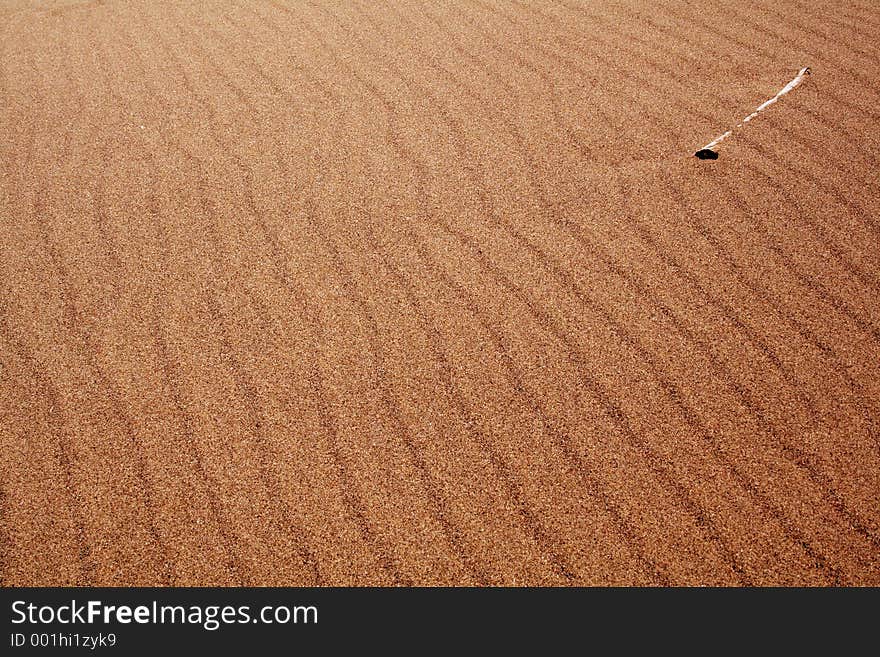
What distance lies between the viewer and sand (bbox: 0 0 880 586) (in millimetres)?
2027

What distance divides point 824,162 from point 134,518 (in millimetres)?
3329

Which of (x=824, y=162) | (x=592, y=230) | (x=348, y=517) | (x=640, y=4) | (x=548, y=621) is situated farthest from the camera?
(x=640, y=4)

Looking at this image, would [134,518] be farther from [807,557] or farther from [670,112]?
[670,112]

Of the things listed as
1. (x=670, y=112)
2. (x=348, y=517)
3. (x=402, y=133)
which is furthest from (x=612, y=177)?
(x=348, y=517)

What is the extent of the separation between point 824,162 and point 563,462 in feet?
7.35

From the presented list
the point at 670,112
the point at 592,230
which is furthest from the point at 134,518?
the point at 670,112

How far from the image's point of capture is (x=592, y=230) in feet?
10.1

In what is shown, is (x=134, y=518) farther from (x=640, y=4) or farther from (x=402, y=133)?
(x=640, y=4)

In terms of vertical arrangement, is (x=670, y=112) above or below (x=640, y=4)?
below

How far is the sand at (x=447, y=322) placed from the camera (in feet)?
6.65

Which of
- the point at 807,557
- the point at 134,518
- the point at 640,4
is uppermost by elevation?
the point at 640,4

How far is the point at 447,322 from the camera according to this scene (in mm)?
2660

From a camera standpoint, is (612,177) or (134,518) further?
(612,177)

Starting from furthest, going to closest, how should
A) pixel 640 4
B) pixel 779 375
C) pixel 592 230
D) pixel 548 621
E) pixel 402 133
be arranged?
1. pixel 640 4
2. pixel 402 133
3. pixel 592 230
4. pixel 779 375
5. pixel 548 621
